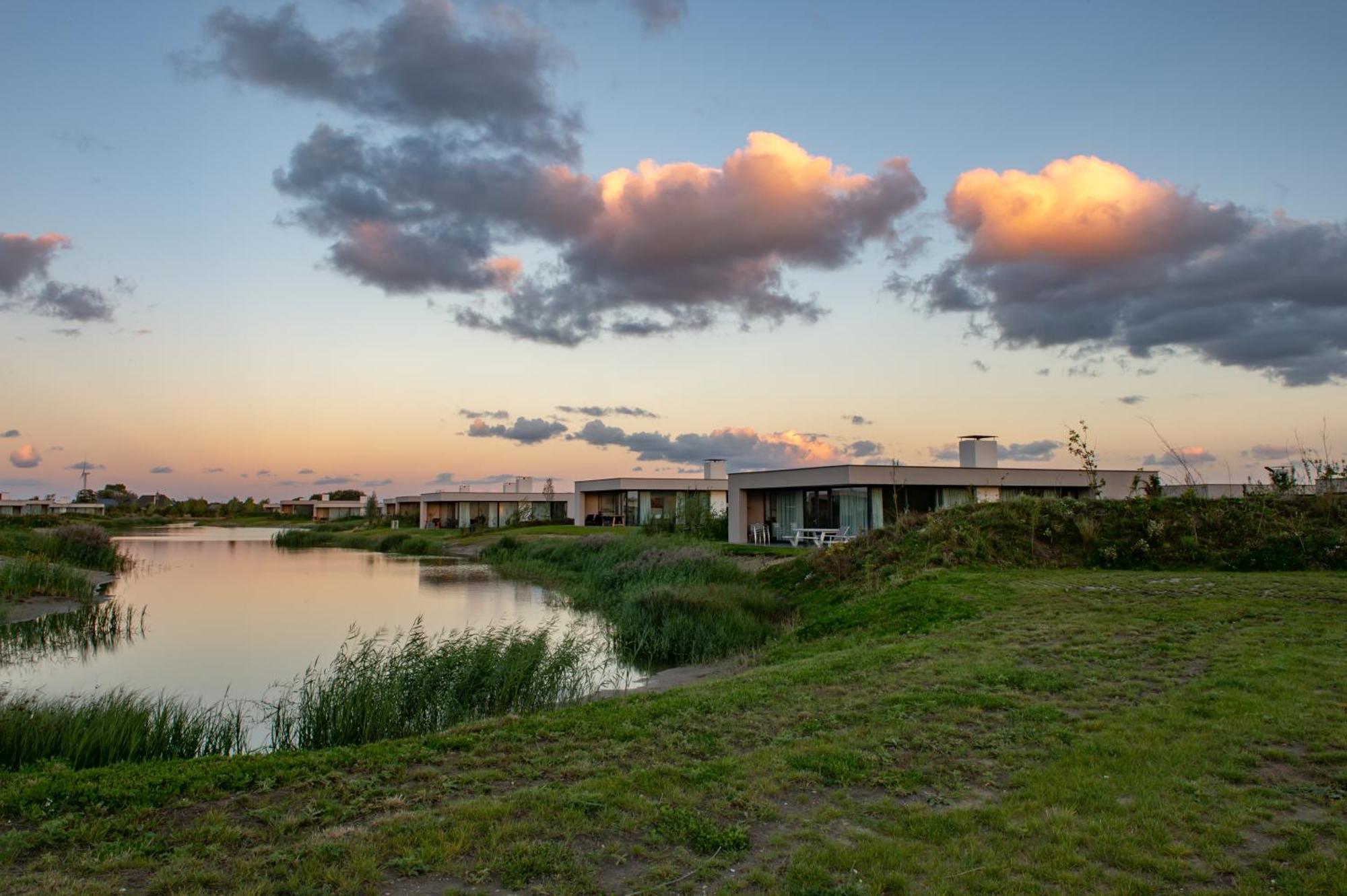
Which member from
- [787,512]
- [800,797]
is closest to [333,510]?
[787,512]

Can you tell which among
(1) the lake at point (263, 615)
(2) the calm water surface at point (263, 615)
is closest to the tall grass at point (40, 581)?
(1) the lake at point (263, 615)

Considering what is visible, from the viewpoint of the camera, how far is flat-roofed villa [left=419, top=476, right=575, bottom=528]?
176ft

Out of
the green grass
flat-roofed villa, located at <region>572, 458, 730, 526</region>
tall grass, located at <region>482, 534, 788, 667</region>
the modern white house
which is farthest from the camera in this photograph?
the modern white house

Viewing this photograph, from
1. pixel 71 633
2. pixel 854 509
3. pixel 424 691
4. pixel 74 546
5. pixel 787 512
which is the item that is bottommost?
pixel 71 633

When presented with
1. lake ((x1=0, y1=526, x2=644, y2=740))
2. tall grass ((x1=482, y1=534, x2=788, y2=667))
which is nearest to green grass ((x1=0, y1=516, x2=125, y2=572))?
lake ((x1=0, y1=526, x2=644, y2=740))

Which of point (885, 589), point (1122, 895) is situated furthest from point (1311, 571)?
point (1122, 895)

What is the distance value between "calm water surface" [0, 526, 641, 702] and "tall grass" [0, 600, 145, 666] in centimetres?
32

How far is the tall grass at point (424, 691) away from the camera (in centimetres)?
725

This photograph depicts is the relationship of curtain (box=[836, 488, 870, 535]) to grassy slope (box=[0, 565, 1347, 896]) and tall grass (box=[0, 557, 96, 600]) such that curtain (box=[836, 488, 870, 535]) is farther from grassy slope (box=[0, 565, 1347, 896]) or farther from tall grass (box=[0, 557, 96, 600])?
tall grass (box=[0, 557, 96, 600])

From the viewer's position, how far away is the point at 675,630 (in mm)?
12820

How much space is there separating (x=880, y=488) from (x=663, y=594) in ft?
40.5

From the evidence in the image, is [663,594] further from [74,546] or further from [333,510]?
[333,510]

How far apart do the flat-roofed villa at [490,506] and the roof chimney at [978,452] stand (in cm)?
3043

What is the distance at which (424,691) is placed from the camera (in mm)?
8242
